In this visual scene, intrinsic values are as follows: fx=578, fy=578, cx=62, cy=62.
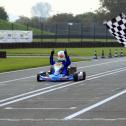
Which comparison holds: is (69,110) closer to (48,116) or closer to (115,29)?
(48,116)

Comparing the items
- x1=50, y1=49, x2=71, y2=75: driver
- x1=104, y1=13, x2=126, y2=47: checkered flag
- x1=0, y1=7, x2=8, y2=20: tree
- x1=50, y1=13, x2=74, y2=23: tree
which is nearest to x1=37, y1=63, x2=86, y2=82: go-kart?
x1=50, y1=49, x2=71, y2=75: driver

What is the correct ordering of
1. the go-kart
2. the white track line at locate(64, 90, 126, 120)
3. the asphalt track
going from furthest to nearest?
the go-kart
the white track line at locate(64, 90, 126, 120)
the asphalt track

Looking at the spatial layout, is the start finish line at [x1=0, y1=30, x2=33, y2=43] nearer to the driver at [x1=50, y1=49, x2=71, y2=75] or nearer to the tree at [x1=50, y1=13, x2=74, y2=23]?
the driver at [x1=50, y1=49, x2=71, y2=75]

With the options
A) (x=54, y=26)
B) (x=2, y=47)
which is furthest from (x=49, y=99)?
(x=54, y=26)

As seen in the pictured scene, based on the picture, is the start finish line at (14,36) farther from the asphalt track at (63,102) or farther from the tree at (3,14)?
the tree at (3,14)

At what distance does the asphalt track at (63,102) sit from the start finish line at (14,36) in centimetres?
2962

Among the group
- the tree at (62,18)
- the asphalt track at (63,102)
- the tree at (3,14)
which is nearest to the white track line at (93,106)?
the asphalt track at (63,102)

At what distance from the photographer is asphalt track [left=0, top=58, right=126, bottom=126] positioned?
9.71 m

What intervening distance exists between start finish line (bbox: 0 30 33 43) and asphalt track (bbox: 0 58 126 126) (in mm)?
29624

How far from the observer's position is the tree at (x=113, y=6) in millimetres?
123125

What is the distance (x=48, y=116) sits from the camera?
33.5 ft

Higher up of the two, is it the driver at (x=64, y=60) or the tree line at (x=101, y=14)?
the tree line at (x=101, y=14)

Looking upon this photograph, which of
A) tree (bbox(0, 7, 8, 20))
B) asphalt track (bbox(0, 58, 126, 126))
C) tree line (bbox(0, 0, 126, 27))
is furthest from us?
tree line (bbox(0, 0, 126, 27))

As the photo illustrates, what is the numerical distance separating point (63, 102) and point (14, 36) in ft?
125
